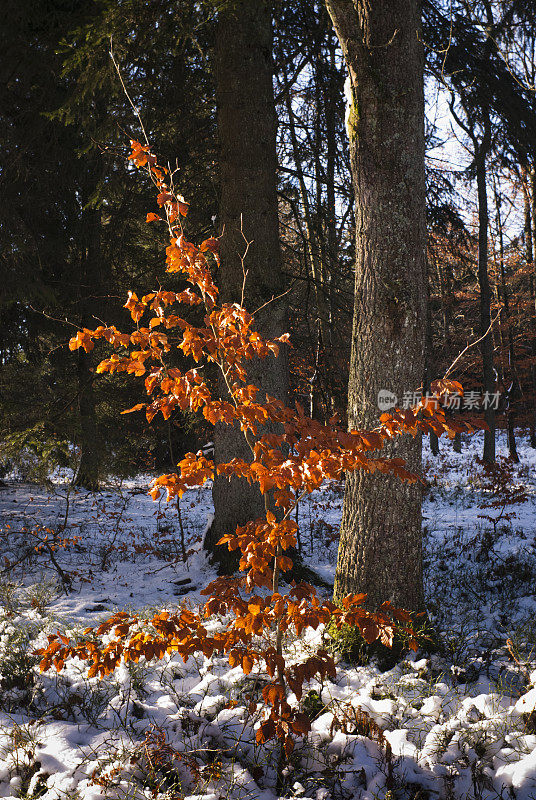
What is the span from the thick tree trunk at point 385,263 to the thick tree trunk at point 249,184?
1.64 metres

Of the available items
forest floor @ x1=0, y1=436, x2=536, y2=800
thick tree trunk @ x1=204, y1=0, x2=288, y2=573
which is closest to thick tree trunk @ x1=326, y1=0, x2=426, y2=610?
forest floor @ x1=0, y1=436, x2=536, y2=800

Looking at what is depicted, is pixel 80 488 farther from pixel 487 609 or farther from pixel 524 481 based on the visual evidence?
pixel 524 481

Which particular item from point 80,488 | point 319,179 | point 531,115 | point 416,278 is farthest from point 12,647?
point 80,488

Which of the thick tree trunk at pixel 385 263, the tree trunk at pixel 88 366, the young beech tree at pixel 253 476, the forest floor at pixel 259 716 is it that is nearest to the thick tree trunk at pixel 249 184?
the thick tree trunk at pixel 385 263

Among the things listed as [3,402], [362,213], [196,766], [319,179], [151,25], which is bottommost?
[196,766]

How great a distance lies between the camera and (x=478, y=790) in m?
2.30

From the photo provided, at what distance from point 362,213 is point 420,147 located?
0.60 metres

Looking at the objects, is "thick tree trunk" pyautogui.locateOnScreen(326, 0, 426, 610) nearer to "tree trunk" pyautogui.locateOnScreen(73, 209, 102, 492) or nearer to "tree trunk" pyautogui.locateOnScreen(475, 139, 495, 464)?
"tree trunk" pyautogui.locateOnScreen(73, 209, 102, 492)

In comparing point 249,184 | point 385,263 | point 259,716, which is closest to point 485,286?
point 249,184

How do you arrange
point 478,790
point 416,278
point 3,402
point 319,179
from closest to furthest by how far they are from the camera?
point 478,790 → point 416,278 → point 319,179 → point 3,402

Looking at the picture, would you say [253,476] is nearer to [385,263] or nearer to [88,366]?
[385,263]

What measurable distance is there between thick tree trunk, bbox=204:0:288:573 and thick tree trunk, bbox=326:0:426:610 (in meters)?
1.64

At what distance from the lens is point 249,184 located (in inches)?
198

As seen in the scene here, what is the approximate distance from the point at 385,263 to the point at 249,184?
2.32 meters
